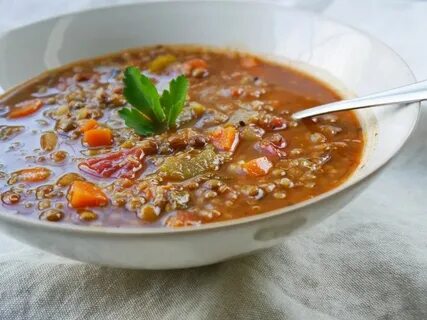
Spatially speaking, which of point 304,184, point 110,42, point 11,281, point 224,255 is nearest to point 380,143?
point 304,184

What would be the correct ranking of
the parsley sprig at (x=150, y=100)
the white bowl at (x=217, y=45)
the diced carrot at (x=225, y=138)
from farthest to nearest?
the parsley sprig at (x=150, y=100), the diced carrot at (x=225, y=138), the white bowl at (x=217, y=45)

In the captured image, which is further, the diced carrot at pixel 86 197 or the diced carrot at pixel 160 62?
the diced carrot at pixel 160 62

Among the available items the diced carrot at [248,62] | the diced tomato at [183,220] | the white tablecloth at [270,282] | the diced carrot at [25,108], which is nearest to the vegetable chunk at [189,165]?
the diced tomato at [183,220]

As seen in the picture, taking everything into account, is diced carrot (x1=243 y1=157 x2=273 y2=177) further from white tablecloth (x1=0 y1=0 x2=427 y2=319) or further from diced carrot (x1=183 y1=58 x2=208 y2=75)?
diced carrot (x1=183 y1=58 x2=208 y2=75)

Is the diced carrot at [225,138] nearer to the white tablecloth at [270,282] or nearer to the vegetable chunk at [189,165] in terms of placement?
the vegetable chunk at [189,165]

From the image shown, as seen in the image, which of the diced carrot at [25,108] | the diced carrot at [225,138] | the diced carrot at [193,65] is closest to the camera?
the diced carrot at [225,138]

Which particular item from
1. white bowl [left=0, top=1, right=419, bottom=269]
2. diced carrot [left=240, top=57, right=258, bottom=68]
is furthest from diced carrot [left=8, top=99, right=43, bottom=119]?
diced carrot [left=240, top=57, right=258, bottom=68]

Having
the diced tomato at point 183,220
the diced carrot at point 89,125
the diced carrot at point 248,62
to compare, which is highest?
the diced carrot at point 248,62
